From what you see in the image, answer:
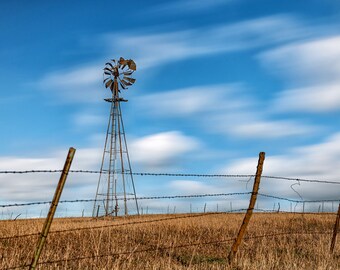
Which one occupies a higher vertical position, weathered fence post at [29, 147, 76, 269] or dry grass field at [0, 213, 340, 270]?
weathered fence post at [29, 147, 76, 269]

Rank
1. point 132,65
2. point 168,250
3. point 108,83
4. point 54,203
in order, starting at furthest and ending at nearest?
point 132,65 < point 108,83 < point 168,250 < point 54,203

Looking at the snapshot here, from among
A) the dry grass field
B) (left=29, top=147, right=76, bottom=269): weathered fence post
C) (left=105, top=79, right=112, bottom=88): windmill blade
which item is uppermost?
(left=105, top=79, right=112, bottom=88): windmill blade

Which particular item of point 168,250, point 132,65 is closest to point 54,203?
point 168,250

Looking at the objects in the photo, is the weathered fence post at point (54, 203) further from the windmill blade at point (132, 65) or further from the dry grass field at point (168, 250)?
the windmill blade at point (132, 65)

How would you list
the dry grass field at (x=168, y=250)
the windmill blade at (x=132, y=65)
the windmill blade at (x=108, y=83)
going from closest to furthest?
1. the dry grass field at (x=168, y=250)
2. the windmill blade at (x=108, y=83)
3. the windmill blade at (x=132, y=65)

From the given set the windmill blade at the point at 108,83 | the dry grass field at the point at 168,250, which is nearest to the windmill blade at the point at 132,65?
the windmill blade at the point at 108,83

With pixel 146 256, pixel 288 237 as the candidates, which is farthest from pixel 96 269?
pixel 288 237

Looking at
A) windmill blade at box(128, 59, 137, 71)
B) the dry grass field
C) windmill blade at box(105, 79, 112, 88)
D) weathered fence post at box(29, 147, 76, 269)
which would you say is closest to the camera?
weathered fence post at box(29, 147, 76, 269)

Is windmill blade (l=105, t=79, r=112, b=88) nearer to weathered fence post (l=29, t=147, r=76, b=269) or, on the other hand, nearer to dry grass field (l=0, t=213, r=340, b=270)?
dry grass field (l=0, t=213, r=340, b=270)

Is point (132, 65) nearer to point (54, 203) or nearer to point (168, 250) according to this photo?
point (168, 250)

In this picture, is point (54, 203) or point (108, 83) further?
point (108, 83)

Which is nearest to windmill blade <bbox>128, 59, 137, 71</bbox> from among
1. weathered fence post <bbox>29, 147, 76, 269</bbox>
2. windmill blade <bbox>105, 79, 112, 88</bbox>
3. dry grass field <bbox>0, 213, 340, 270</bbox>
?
windmill blade <bbox>105, 79, 112, 88</bbox>

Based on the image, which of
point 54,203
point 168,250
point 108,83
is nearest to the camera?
point 54,203

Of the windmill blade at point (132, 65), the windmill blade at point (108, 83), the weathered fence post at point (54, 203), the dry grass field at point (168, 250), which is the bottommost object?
the dry grass field at point (168, 250)
